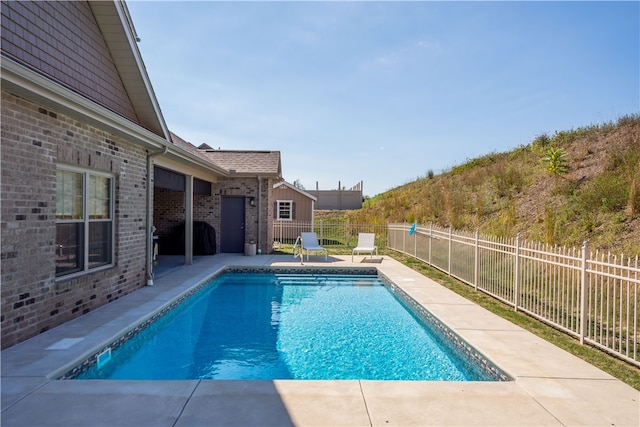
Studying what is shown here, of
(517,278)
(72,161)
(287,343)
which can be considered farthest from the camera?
(517,278)

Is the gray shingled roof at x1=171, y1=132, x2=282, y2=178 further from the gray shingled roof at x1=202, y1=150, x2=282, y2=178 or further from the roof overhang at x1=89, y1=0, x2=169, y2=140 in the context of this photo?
the roof overhang at x1=89, y1=0, x2=169, y2=140

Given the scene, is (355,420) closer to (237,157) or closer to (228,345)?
(228,345)

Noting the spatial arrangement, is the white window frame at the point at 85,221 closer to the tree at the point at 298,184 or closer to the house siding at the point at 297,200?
the house siding at the point at 297,200

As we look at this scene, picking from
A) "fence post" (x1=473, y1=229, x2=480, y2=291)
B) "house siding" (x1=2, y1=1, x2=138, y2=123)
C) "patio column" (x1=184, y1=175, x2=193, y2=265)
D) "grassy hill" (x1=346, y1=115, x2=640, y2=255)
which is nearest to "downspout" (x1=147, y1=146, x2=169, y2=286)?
"house siding" (x1=2, y1=1, x2=138, y2=123)

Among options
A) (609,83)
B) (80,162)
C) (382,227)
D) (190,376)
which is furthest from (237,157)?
(609,83)

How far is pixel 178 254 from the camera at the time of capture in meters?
13.9

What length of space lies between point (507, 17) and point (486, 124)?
7856 mm

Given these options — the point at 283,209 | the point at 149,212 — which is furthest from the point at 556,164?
the point at 149,212

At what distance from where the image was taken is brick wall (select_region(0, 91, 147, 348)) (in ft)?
14.0

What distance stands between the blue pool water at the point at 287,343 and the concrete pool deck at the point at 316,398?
0.57 m

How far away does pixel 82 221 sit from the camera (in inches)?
231

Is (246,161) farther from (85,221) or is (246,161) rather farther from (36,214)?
(36,214)

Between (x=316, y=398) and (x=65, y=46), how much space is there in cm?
601

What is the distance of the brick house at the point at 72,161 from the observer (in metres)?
4.34
